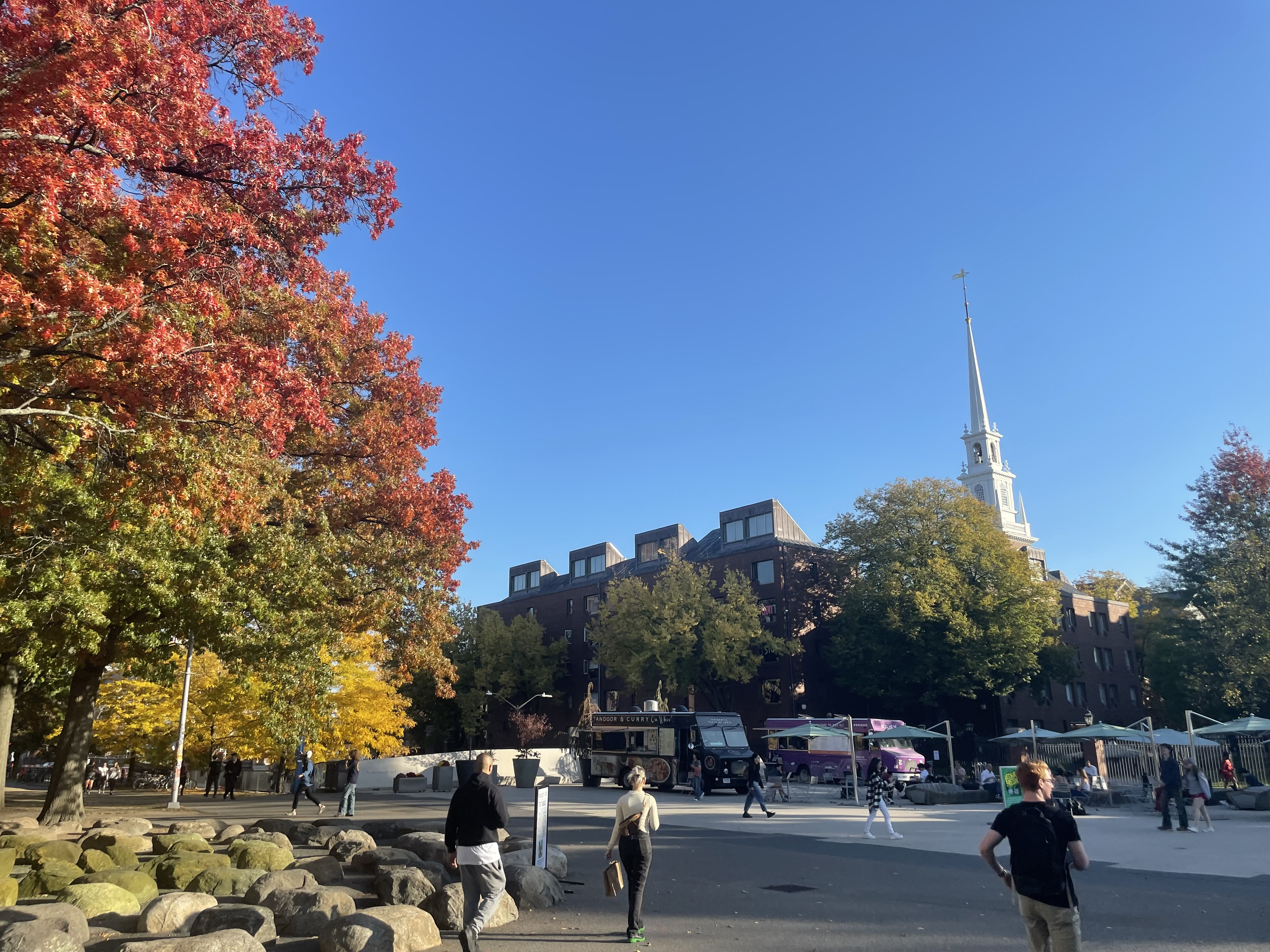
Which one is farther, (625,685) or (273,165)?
(625,685)

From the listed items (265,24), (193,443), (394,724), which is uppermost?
(265,24)

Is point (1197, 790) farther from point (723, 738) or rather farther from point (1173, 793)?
point (723, 738)

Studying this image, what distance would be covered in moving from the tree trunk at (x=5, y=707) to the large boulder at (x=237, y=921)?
15.4 meters

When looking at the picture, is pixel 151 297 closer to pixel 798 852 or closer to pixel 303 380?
pixel 303 380

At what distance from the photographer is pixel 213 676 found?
33281mm

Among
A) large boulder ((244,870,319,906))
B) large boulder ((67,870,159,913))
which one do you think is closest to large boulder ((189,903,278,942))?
large boulder ((244,870,319,906))

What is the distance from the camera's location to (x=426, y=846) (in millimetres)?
12555

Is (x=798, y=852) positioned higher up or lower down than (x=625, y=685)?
lower down

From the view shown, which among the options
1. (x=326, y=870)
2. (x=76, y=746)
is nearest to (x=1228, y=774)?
(x=326, y=870)

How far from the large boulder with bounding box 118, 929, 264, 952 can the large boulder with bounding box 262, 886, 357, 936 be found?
1.78 m

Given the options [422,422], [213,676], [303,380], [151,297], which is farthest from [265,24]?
[213,676]

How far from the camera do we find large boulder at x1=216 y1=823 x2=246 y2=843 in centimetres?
1585

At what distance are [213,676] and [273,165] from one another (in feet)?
92.3

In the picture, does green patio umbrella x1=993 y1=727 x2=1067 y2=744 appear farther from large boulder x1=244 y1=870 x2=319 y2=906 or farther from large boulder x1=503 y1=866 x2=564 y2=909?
large boulder x1=244 y1=870 x2=319 y2=906
